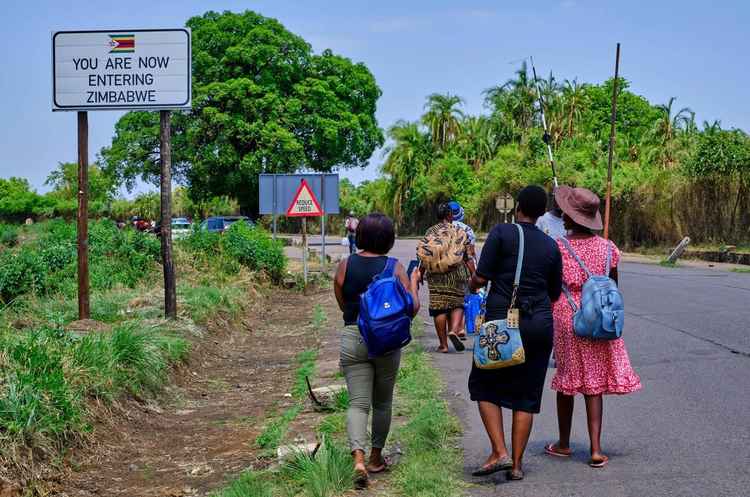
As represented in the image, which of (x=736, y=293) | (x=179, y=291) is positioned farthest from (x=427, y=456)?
(x=736, y=293)

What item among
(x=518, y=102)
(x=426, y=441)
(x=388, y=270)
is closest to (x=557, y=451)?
(x=426, y=441)

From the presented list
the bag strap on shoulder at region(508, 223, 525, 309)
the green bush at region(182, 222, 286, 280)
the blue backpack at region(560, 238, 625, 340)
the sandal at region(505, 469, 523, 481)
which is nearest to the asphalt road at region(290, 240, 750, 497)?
the sandal at region(505, 469, 523, 481)

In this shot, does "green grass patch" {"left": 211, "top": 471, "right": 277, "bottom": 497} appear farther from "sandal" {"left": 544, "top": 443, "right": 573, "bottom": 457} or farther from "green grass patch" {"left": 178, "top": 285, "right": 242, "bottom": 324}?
"green grass patch" {"left": 178, "top": 285, "right": 242, "bottom": 324}

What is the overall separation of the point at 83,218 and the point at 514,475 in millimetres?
7469

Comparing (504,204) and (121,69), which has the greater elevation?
(121,69)

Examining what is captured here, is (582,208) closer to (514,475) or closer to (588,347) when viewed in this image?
(588,347)

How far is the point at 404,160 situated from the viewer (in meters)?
72.2

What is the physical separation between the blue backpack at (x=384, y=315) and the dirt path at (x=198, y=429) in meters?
1.66

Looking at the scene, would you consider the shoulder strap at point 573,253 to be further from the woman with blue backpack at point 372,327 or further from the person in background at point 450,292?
the person in background at point 450,292

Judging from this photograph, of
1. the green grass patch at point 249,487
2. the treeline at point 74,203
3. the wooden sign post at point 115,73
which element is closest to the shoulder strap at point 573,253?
the green grass patch at point 249,487

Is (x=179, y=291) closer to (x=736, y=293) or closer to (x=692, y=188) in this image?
(x=736, y=293)

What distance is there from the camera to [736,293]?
17.9 metres

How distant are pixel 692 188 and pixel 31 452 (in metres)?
32.1

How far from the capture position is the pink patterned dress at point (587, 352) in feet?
19.6
